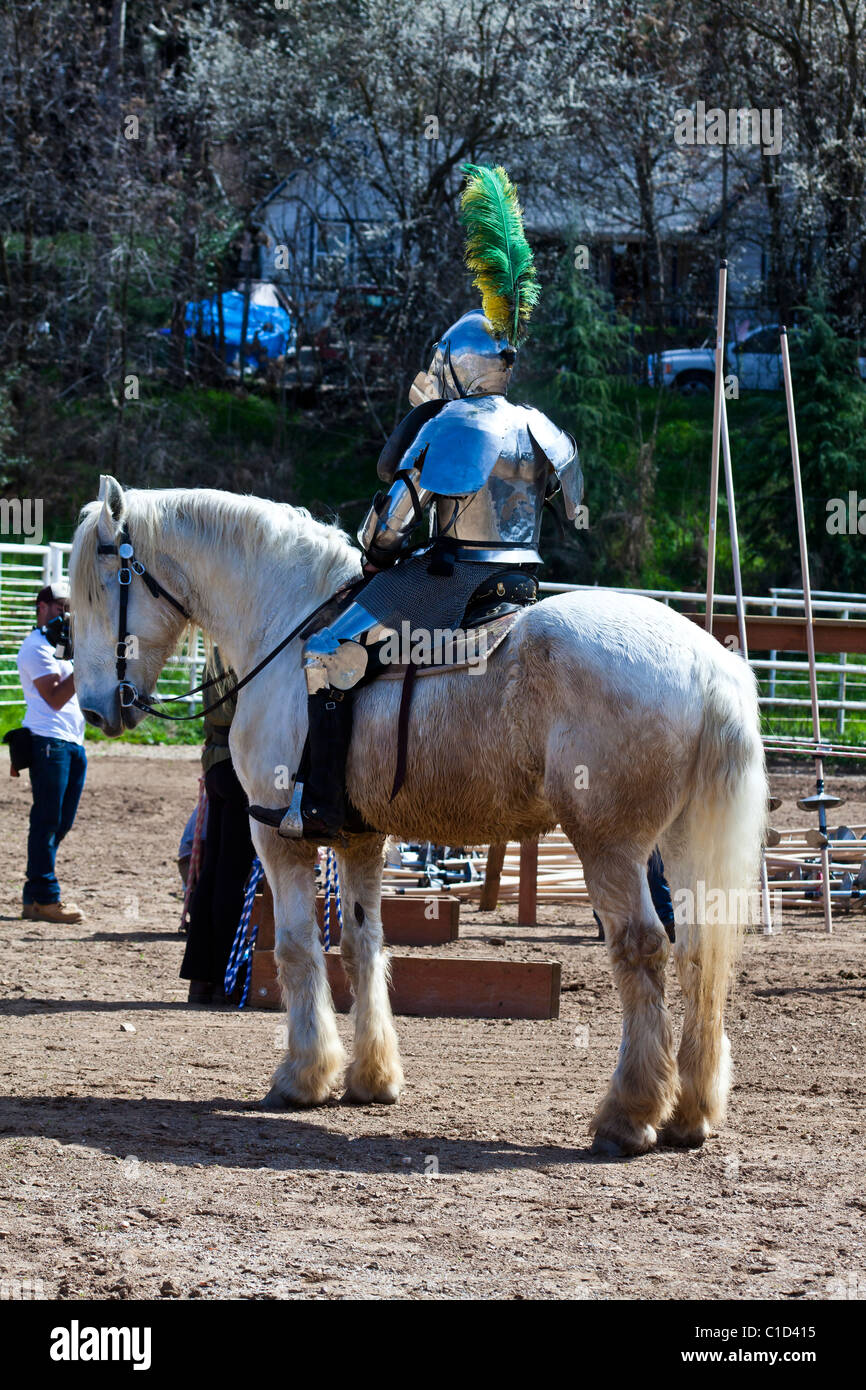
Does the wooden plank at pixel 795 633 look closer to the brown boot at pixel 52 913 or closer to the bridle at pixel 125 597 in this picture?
the brown boot at pixel 52 913

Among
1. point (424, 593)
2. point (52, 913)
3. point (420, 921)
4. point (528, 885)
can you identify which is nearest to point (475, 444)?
point (424, 593)

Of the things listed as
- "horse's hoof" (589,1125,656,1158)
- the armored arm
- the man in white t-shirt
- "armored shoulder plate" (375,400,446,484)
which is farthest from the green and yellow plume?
the man in white t-shirt

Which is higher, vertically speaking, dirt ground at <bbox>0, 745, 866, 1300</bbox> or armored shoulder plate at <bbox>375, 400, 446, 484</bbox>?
armored shoulder plate at <bbox>375, 400, 446, 484</bbox>

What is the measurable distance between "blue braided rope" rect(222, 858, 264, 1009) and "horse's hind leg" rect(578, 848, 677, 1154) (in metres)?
2.71

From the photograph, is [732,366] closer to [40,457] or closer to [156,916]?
[40,457]

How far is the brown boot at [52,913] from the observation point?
30.8 ft

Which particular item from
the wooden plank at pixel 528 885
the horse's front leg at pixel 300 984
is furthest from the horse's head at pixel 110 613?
the wooden plank at pixel 528 885

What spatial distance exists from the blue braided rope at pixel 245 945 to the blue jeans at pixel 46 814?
2.47 metres

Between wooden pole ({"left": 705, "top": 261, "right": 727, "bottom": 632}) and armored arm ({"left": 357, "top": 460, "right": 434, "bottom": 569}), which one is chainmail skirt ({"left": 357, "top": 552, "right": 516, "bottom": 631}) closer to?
armored arm ({"left": 357, "top": 460, "right": 434, "bottom": 569})

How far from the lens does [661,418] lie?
27.4 metres

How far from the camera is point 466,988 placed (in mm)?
7051

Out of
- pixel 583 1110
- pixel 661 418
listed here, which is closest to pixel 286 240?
pixel 661 418

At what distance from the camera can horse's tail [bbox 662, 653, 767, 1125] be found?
16.4 ft

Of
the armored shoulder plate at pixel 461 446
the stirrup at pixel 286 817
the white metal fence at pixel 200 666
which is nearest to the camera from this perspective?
the armored shoulder plate at pixel 461 446
